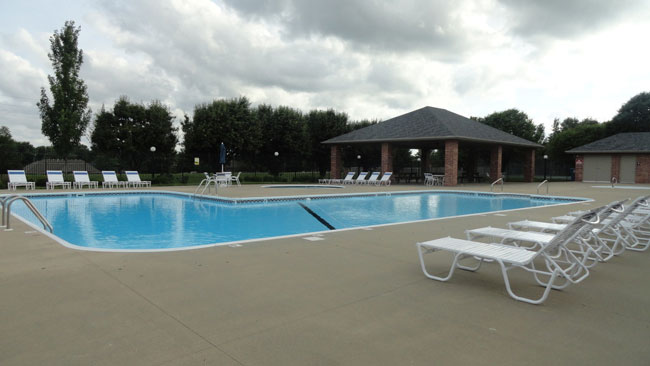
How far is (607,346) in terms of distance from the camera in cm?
240

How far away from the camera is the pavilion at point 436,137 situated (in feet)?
73.2

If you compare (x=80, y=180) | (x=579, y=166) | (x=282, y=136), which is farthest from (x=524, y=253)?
(x=579, y=166)

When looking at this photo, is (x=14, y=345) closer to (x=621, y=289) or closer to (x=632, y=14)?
(x=621, y=289)

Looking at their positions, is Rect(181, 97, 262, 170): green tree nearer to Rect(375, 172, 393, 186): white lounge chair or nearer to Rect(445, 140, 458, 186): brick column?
Rect(375, 172, 393, 186): white lounge chair

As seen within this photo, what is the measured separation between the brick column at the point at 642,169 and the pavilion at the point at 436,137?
6824mm

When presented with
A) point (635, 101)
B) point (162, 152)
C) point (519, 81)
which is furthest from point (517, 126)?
point (162, 152)

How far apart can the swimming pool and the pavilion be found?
18.5 feet

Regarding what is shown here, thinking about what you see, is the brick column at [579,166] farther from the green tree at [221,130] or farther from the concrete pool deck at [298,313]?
the concrete pool deck at [298,313]

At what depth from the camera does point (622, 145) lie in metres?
28.5

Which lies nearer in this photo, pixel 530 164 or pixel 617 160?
pixel 617 160

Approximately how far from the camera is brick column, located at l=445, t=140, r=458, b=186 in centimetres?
2216

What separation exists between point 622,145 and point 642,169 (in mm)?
2178

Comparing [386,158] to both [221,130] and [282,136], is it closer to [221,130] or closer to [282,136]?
[282,136]

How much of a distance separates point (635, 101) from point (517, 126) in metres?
10.6
